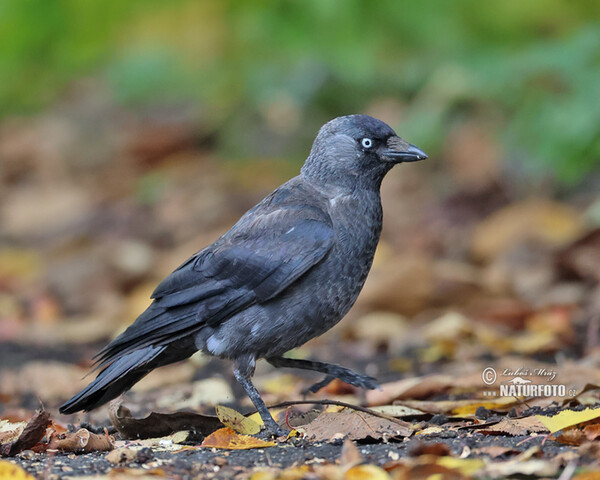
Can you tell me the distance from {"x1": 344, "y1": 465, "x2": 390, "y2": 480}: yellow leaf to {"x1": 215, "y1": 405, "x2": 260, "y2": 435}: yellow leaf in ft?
2.79

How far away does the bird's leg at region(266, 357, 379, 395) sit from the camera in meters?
3.84

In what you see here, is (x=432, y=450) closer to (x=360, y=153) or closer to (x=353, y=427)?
(x=353, y=427)

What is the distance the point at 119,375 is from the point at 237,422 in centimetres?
61

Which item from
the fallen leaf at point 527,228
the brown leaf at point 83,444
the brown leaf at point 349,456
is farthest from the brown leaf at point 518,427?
the fallen leaf at point 527,228

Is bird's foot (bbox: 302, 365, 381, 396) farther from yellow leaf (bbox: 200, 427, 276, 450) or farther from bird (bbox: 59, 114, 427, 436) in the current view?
yellow leaf (bbox: 200, 427, 276, 450)

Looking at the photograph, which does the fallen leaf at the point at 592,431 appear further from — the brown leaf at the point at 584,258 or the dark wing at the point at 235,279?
the brown leaf at the point at 584,258

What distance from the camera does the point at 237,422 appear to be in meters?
3.42

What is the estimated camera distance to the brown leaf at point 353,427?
3188 mm

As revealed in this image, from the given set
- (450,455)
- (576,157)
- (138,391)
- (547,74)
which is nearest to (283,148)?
(547,74)

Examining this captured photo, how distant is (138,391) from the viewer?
503 centimetres

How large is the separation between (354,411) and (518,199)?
5109 millimetres

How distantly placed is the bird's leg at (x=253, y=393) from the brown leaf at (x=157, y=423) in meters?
0.18

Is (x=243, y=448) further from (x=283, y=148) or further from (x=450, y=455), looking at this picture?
(x=283, y=148)

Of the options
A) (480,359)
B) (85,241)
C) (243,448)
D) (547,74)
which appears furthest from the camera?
(85,241)
